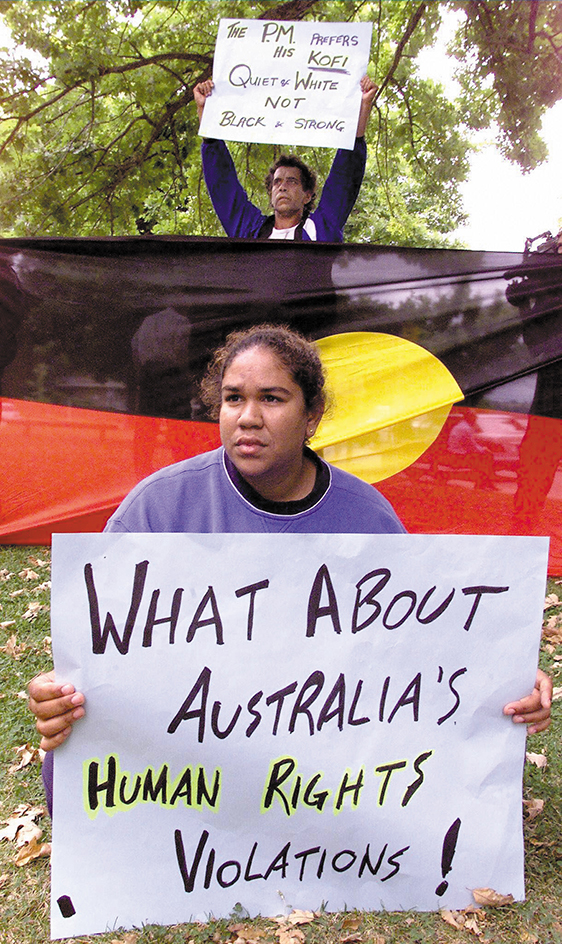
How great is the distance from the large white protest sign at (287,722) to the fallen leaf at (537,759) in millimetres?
1092

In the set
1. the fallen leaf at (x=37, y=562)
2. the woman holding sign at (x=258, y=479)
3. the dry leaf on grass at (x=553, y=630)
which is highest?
the woman holding sign at (x=258, y=479)

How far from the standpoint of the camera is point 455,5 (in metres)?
6.86

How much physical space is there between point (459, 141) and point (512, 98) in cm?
188

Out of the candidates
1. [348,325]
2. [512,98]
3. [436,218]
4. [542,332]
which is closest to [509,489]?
[542,332]

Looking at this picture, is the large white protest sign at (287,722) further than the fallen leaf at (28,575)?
No

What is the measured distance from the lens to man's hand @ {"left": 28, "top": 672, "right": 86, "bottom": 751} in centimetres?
154

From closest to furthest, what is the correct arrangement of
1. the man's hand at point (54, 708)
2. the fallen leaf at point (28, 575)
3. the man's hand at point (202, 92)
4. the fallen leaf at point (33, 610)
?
the man's hand at point (54, 708) < the man's hand at point (202, 92) < the fallen leaf at point (33, 610) < the fallen leaf at point (28, 575)

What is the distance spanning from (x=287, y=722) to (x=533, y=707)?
1.93 ft

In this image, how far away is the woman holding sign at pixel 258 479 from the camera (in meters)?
1.87

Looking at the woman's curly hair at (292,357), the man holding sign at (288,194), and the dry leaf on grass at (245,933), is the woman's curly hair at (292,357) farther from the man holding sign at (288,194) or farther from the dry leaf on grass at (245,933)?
the man holding sign at (288,194)

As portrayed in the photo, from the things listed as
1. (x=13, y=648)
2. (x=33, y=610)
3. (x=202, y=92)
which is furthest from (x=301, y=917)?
(x=202, y=92)

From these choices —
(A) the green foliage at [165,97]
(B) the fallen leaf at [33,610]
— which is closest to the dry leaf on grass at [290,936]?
(B) the fallen leaf at [33,610]

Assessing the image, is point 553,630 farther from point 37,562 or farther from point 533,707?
point 37,562

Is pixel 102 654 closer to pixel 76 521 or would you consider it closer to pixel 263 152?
pixel 76 521
